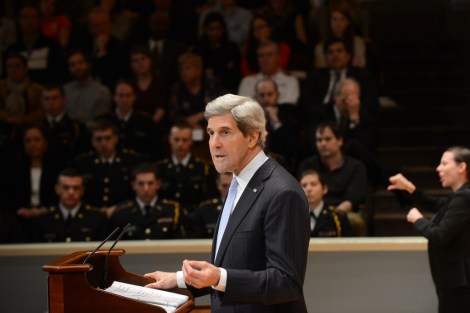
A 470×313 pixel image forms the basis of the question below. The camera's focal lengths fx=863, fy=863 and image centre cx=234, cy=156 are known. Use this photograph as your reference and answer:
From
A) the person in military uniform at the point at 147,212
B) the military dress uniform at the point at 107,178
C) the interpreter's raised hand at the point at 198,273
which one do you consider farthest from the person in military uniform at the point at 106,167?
the interpreter's raised hand at the point at 198,273

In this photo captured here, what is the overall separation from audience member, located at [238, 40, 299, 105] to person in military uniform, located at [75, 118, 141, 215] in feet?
3.76

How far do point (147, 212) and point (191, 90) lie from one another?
170cm

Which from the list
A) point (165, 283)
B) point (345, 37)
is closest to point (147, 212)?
point (345, 37)

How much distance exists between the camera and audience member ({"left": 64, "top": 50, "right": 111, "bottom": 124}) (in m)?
7.35

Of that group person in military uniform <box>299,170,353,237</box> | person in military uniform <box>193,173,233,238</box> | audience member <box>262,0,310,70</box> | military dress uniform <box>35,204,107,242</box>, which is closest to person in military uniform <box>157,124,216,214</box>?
person in military uniform <box>193,173,233,238</box>

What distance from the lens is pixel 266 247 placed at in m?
2.44

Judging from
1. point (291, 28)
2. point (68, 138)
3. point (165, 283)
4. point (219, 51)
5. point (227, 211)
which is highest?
point (291, 28)

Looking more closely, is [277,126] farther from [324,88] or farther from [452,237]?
[452,237]

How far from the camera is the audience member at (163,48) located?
785 centimetres

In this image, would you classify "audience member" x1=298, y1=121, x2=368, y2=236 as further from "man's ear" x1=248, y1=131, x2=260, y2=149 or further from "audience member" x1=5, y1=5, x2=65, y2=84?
"man's ear" x1=248, y1=131, x2=260, y2=149

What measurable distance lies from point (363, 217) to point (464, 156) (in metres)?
1.44

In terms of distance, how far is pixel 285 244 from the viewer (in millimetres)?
2395

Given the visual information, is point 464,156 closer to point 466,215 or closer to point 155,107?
point 466,215

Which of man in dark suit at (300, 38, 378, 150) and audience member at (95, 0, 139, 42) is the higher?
audience member at (95, 0, 139, 42)
